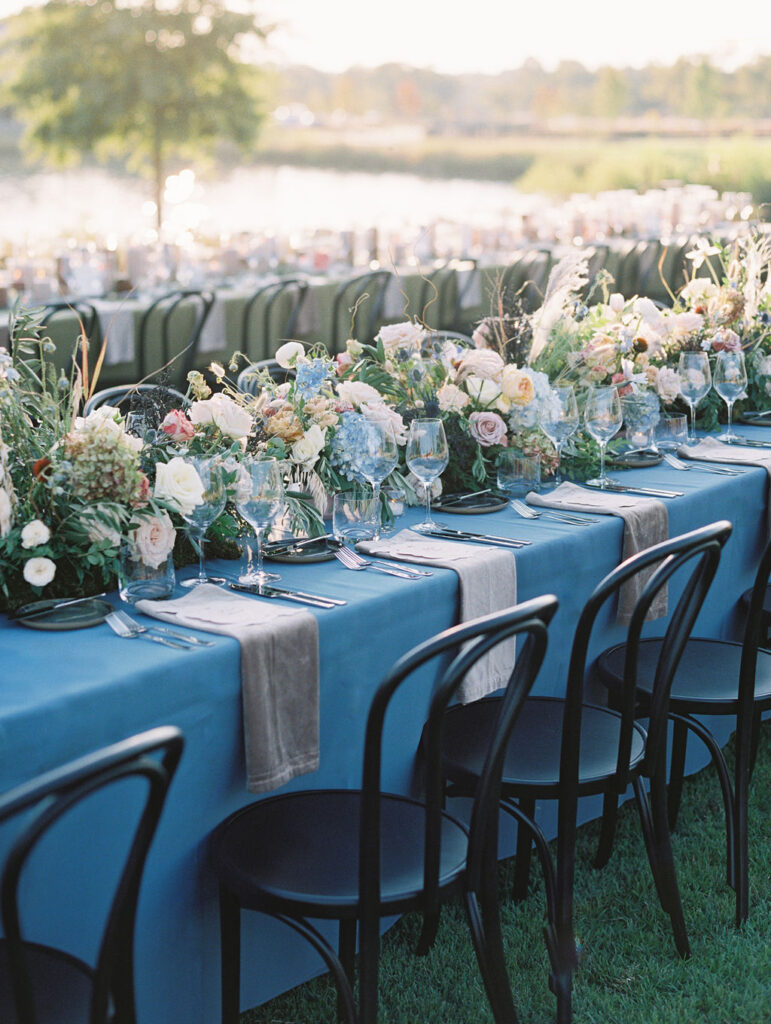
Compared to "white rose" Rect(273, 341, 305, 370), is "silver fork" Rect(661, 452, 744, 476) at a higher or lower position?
lower

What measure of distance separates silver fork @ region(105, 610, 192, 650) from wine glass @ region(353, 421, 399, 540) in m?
0.66

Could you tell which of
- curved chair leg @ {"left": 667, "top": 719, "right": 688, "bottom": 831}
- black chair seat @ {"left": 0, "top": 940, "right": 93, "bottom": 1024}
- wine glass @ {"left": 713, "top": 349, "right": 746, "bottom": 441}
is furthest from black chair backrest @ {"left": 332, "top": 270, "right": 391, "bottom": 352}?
black chair seat @ {"left": 0, "top": 940, "right": 93, "bottom": 1024}

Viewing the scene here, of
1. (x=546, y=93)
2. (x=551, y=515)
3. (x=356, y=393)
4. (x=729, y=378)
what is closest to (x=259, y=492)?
(x=356, y=393)

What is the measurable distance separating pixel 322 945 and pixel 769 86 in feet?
102

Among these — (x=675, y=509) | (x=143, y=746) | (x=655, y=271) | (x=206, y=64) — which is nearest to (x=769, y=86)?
(x=206, y=64)

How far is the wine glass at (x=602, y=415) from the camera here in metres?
3.03

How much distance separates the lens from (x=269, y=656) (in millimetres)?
2023

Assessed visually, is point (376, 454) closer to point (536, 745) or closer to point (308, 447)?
point (308, 447)

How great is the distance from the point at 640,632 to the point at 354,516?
2.18 feet

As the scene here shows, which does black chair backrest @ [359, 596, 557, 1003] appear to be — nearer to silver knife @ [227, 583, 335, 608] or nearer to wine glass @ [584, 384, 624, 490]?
silver knife @ [227, 583, 335, 608]

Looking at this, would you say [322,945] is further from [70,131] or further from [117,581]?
[70,131]

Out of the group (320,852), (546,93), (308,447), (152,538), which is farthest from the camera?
(546,93)

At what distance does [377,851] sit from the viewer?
5.80 ft

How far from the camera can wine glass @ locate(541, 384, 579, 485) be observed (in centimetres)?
296
